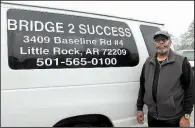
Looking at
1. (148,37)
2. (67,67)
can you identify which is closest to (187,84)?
(148,37)

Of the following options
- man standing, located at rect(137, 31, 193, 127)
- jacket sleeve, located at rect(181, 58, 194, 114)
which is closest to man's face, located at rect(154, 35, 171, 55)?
man standing, located at rect(137, 31, 193, 127)

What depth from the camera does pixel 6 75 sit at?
285cm

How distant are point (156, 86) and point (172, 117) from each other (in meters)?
0.38

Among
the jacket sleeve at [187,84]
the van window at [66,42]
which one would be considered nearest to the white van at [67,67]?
the van window at [66,42]

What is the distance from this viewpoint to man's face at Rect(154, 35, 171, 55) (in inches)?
134

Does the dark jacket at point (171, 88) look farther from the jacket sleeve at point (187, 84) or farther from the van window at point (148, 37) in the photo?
the van window at point (148, 37)

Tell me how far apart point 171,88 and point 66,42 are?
47.7 inches

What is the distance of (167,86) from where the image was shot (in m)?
3.32

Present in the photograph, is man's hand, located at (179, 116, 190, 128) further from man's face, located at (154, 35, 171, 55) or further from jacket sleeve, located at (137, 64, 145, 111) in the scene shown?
man's face, located at (154, 35, 171, 55)

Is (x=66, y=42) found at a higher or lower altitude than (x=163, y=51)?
higher

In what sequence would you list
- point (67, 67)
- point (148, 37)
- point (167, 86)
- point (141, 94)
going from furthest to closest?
point (148, 37) → point (141, 94) → point (167, 86) → point (67, 67)

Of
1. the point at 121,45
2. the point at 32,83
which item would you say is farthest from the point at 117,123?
the point at 32,83

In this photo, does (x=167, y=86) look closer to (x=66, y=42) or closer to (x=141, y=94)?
(x=141, y=94)

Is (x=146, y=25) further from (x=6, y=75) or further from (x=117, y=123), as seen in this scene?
(x=6, y=75)
